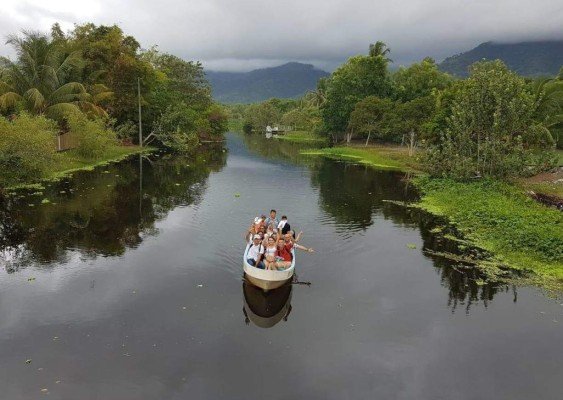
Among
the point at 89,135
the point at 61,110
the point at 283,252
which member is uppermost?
the point at 61,110

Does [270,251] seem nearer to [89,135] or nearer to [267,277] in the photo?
[267,277]

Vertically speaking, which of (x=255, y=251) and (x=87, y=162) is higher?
(x=87, y=162)

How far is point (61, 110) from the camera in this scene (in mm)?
46344

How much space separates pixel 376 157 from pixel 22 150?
46.8m

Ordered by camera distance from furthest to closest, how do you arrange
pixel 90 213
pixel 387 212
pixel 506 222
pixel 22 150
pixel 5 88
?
1. pixel 5 88
2. pixel 22 150
3. pixel 387 212
4. pixel 90 213
5. pixel 506 222

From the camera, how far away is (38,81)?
45906 millimetres

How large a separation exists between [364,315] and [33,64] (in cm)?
4337

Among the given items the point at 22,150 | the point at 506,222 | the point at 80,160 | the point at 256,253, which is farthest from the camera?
the point at 80,160

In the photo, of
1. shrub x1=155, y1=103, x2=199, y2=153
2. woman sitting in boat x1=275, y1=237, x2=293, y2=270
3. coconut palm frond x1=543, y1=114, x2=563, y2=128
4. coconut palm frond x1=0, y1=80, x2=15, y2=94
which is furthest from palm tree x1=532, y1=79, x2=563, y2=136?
coconut palm frond x1=0, y1=80, x2=15, y2=94

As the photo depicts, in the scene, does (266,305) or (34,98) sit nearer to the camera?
(266,305)

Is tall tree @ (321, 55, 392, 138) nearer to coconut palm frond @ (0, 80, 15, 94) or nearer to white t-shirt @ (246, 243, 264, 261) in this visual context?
coconut palm frond @ (0, 80, 15, 94)

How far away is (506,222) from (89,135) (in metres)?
40.1

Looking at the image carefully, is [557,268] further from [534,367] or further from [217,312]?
[217,312]

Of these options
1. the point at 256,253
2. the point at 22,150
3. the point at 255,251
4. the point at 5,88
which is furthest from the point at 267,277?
the point at 5,88
